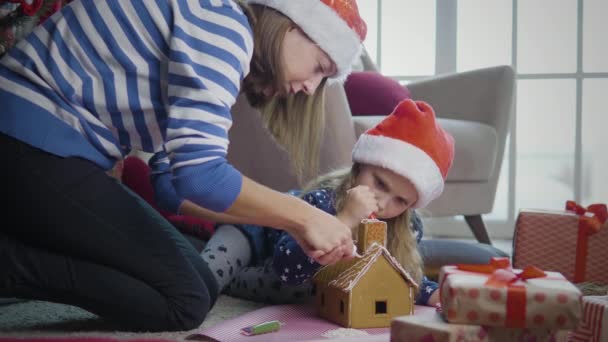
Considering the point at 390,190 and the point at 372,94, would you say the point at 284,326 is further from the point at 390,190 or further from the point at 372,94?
the point at 372,94

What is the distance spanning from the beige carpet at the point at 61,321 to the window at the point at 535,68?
2.18 meters

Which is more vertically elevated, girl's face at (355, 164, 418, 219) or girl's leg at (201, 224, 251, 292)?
girl's face at (355, 164, 418, 219)

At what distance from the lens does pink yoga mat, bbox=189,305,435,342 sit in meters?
1.28

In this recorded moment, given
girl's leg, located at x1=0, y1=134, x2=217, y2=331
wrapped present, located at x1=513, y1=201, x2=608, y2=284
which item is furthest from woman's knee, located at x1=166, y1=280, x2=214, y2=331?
wrapped present, located at x1=513, y1=201, x2=608, y2=284

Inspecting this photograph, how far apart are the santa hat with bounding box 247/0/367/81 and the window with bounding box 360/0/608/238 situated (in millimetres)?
2304

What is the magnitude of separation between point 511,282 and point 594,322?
26 cm

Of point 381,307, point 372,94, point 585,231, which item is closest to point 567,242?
point 585,231

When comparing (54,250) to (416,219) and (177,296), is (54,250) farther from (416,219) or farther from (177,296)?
A: (416,219)

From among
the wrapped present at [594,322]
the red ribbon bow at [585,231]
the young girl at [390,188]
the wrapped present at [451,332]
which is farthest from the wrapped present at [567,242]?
the wrapped present at [451,332]

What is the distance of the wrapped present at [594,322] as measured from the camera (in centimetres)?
110

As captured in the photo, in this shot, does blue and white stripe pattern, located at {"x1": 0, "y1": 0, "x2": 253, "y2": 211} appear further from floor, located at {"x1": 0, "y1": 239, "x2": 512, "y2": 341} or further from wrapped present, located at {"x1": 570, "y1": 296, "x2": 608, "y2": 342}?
wrapped present, located at {"x1": 570, "y1": 296, "x2": 608, "y2": 342}

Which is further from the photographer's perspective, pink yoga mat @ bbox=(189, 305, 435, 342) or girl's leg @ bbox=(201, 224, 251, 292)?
girl's leg @ bbox=(201, 224, 251, 292)

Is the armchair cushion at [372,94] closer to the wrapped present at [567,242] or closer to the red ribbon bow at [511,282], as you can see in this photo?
the wrapped present at [567,242]

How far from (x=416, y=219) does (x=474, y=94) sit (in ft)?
4.33
